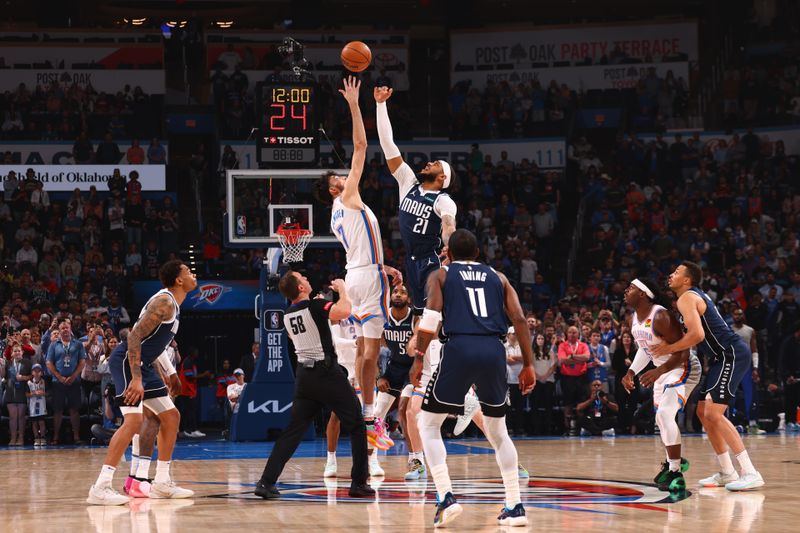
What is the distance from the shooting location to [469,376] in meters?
8.30

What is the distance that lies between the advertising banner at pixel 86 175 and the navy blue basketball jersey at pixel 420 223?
1614 cm

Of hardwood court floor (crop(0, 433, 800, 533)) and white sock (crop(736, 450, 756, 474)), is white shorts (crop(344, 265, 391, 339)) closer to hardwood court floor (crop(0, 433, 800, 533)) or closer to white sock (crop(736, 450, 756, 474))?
hardwood court floor (crop(0, 433, 800, 533))

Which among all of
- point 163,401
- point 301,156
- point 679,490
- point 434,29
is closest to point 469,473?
point 679,490

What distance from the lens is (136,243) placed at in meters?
24.2

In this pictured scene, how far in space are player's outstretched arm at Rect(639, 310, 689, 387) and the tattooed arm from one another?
→ 14.2ft

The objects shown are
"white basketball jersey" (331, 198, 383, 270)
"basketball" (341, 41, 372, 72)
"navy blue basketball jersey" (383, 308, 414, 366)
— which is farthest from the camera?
"navy blue basketball jersey" (383, 308, 414, 366)

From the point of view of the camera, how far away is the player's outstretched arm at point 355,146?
Result: 35.5ft

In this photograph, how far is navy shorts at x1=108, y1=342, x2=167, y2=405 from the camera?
33.3 ft

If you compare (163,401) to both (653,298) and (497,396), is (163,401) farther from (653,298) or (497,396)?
(653,298)

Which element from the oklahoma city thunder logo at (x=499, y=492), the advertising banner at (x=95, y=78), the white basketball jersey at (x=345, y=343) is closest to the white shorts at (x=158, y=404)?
the oklahoma city thunder logo at (x=499, y=492)

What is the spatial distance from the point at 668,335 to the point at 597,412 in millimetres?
9200

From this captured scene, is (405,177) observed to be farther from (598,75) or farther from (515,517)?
(598,75)

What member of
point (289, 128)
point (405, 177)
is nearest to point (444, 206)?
point (405, 177)

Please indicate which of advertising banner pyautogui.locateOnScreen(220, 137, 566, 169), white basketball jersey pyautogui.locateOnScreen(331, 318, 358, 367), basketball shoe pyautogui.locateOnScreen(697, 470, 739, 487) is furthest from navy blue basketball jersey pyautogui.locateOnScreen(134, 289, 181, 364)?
advertising banner pyautogui.locateOnScreen(220, 137, 566, 169)
